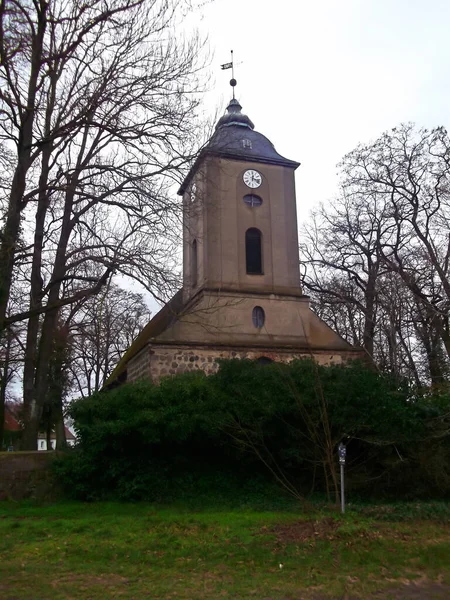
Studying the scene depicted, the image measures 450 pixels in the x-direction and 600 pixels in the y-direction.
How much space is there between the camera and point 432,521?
9688 mm

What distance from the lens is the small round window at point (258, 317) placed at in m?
21.0

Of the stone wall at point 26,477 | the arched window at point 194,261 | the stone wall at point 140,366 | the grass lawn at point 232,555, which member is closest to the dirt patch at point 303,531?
the grass lawn at point 232,555

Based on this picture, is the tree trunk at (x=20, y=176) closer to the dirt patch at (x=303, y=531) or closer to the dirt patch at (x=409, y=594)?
the dirt patch at (x=303, y=531)

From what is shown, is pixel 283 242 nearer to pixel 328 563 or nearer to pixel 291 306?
pixel 291 306

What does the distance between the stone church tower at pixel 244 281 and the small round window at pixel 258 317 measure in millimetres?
35

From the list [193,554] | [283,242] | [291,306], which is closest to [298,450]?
[193,554]

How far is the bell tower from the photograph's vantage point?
70.2 ft

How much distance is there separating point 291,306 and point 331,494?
10062 mm

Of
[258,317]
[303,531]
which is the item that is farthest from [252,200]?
[303,531]

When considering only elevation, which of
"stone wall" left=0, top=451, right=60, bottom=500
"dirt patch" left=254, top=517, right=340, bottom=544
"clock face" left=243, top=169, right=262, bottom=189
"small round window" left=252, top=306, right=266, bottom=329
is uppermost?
"clock face" left=243, top=169, right=262, bottom=189

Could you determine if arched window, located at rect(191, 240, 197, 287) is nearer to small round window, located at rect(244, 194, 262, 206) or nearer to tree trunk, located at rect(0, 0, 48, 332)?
small round window, located at rect(244, 194, 262, 206)

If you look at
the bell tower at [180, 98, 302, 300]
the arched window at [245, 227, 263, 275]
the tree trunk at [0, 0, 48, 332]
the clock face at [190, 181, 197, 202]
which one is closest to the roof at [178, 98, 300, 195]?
the bell tower at [180, 98, 302, 300]

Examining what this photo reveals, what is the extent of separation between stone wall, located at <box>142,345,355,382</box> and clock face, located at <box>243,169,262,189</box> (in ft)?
21.6

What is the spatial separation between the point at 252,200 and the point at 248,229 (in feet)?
3.96
